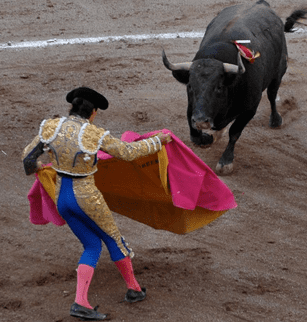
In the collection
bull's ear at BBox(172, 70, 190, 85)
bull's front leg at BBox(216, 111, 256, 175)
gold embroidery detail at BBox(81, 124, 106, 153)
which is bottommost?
bull's front leg at BBox(216, 111, 256, 175)

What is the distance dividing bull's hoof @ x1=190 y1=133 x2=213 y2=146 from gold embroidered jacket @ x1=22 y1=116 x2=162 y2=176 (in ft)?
9.61

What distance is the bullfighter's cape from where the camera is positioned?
14.2 feet

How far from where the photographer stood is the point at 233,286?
180 inches

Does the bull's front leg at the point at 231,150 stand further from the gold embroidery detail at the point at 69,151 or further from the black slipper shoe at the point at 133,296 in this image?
the gold embroidery detail at the point at 69,151

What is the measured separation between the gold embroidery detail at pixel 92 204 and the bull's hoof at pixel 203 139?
299 centimetres

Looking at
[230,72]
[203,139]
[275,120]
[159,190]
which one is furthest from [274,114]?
[159,190]

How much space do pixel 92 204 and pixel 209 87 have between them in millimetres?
2652

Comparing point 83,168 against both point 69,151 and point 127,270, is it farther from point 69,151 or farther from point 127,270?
point 127,270

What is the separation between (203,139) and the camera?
676cm

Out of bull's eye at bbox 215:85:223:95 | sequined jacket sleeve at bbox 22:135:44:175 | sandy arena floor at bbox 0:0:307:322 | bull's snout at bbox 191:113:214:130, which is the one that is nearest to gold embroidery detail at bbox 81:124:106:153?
sequined jacket sleeve at bbox 22:135:44:175

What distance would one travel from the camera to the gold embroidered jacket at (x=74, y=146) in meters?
3.75

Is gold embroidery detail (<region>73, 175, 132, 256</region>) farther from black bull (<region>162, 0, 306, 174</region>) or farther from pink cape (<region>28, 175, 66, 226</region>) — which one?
black bull (<region>162, 0, 306, 174</region>)

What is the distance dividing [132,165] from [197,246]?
1.14 m

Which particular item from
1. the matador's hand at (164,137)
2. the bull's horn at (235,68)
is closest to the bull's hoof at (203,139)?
the bull's horn at (235,68)
